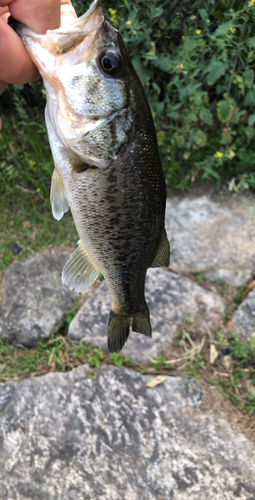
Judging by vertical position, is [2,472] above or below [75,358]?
above

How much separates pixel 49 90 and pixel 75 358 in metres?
2.13

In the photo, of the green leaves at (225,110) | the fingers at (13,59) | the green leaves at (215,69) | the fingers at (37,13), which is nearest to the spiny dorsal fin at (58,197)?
the fingers at (13,59)

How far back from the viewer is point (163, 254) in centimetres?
171

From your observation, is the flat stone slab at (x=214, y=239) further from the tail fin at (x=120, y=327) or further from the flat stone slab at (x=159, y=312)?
the tail fin at (x=120, y=327)

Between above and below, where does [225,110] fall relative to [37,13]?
below

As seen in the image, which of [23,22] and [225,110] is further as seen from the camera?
[225,110]

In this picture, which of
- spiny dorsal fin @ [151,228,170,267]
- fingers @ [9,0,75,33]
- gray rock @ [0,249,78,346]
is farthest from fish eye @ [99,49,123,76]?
gray rock @ [0,249,78,346]

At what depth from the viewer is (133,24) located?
2449mm

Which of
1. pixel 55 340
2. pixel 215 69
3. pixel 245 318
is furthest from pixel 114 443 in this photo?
pixel 215 69

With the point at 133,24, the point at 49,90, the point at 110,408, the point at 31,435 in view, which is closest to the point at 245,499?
the point at 110,408

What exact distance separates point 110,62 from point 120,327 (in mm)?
1311

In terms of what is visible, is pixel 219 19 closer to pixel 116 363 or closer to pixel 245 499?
pixel 116 363

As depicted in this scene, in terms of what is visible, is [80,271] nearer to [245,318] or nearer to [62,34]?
[62,34]

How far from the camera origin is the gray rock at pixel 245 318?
283cm
